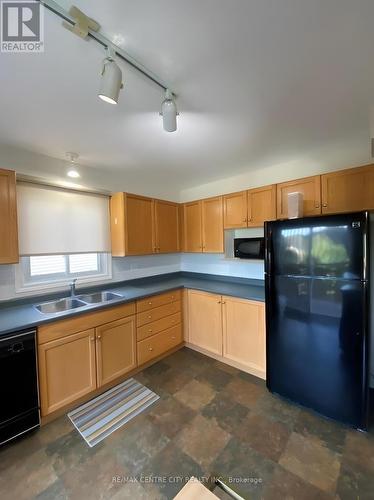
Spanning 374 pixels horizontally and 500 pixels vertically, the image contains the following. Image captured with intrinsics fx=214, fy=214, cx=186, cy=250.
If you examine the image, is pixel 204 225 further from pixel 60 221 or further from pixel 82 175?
pixel 60 221

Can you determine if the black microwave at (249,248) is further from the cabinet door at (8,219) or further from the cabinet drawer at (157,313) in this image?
the cabinet door at (8,219)

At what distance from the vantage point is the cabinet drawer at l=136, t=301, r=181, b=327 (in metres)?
2.48

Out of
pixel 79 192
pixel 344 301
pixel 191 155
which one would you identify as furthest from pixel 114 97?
pixel 344 301

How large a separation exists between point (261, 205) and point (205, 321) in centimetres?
160

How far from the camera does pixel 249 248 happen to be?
261cm

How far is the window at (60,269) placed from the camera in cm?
221

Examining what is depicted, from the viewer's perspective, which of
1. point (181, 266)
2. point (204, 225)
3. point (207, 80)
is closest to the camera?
point (207, 80)

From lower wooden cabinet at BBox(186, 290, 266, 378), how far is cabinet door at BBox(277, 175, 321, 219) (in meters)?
1.07

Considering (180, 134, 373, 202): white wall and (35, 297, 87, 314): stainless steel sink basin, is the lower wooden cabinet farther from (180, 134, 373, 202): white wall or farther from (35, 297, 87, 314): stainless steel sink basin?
(180, 134, 373, 202): white wall

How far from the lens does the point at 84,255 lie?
269 centimetres

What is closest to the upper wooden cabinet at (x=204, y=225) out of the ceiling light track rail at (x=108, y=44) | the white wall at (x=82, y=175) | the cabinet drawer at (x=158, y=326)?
the white wall at (x=82, y=175)

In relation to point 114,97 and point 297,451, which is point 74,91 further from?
point 297,451

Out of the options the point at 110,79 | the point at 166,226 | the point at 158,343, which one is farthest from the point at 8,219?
the point at 158,343

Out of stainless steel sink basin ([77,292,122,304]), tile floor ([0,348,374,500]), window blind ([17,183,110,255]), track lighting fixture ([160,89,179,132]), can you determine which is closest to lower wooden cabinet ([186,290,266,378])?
tile floor ([0,348,374,500])
